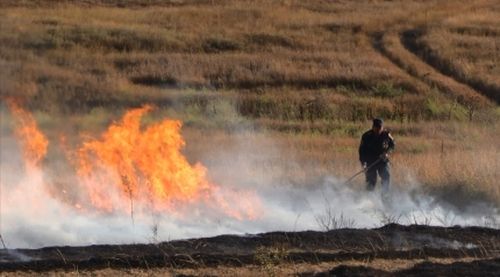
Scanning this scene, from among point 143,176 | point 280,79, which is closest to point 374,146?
point 143,176

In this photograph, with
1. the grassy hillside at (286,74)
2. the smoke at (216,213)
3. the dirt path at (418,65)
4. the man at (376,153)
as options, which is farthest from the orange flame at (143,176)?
the dirt path at (418,65)

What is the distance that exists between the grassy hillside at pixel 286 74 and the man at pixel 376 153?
1555mm

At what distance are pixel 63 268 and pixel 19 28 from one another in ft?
111

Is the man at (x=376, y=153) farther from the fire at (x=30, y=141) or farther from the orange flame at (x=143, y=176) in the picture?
the fire at (x=30, y=141)

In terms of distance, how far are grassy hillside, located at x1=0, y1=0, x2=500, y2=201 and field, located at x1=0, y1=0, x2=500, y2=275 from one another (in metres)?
0.09

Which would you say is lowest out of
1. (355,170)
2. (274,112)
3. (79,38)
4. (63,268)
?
(63,268)

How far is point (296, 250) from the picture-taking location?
12.6m

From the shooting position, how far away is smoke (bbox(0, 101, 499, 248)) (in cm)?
1473

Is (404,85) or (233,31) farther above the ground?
(233,31)

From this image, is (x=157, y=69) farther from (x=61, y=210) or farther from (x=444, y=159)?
(x=61, y=210)

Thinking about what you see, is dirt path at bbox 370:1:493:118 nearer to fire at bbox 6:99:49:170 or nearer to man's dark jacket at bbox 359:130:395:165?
man's dark jacket at bbox 359:130:395:165

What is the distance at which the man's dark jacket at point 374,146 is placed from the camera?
17.5m

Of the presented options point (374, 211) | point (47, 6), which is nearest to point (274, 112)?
point (374, 211)

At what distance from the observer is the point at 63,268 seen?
11.5 meters
